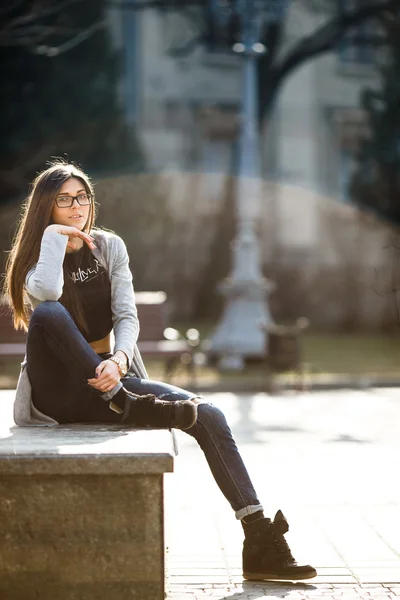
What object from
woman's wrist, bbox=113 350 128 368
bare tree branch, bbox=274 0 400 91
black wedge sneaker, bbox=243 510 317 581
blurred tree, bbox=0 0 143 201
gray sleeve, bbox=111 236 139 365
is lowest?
black wedge sneaker, bbox=243 510 317 581

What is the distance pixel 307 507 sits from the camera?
6258 millimetres

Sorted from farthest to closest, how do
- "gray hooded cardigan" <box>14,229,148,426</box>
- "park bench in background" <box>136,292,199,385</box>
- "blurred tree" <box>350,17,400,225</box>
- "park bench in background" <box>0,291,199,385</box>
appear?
"blurred tree" <box>350,17,400,225</box>, "park bench in background" <box>136,292,199,385</box>, "park bench in background" <box>0,291,199,385</box>, "gray hooded cardigan" <box>14,229,148,426</box>

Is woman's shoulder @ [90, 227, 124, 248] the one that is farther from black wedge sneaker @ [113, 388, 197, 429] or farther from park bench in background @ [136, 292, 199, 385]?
park bench in background @ [136, 292, 199, 385]

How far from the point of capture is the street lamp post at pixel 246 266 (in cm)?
1655

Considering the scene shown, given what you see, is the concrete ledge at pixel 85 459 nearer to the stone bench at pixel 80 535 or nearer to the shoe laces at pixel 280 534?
→ the stone bench at pixel 80 535

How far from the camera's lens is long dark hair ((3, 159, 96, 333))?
5062 mm

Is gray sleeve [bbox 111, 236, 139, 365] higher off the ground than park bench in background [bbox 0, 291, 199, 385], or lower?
higher

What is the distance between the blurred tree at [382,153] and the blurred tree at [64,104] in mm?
5491

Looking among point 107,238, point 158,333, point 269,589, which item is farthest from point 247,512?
point 158,333

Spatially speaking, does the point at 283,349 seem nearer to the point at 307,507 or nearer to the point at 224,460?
the point at 307,507

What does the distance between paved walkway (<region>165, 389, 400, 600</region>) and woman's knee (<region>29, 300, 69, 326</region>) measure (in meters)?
1.21

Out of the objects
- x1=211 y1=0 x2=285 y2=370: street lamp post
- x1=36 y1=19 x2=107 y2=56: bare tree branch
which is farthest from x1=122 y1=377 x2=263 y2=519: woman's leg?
x1=211 y1=0 x2=285 y2=370: street lamp post

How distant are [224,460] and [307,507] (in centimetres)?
175

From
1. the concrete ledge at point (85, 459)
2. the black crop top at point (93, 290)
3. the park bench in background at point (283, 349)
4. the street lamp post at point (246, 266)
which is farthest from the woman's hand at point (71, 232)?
the street lamp post at point (246, 266)
